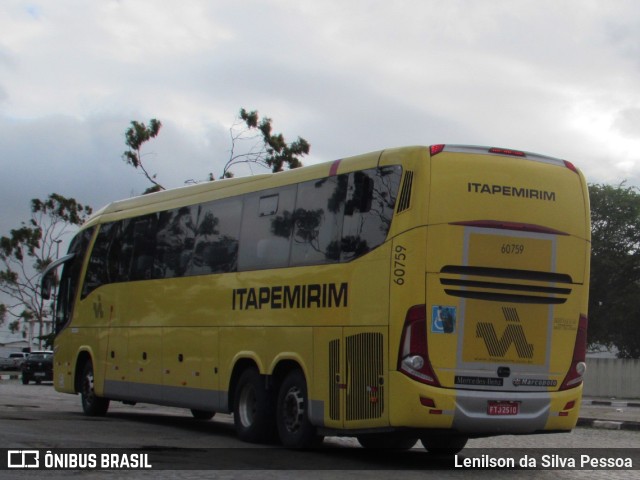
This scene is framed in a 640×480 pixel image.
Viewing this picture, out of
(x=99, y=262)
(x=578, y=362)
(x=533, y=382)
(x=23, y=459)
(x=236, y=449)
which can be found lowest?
(x=236, y=449)

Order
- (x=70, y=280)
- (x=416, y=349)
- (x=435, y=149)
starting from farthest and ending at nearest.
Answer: (x=70, y=280) < (x=435, y=149) < (x=416, y=349)

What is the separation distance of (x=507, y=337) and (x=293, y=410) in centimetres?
317

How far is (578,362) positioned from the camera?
12500 millimetres

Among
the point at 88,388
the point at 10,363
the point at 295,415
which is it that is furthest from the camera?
the point at 10,363

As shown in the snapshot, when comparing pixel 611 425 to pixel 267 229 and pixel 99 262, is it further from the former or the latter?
pixel 99 262

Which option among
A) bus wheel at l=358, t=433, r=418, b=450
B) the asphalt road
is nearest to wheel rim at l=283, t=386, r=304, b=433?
the asphalt road

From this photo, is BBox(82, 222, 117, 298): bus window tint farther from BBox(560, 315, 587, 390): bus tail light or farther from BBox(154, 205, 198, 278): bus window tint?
BBox(560, 315, 587, 390): bus tail light

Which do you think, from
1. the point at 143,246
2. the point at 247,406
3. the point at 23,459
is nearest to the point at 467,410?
the point at 247,406

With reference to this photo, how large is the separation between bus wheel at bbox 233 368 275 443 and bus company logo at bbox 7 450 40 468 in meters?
3.50

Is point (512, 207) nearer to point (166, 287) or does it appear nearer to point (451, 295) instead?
point (451, 295)

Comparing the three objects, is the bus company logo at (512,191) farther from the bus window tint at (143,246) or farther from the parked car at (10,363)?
the parked car at (10,363)

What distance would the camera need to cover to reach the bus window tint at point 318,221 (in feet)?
42.3

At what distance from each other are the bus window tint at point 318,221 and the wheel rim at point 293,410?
1701mm

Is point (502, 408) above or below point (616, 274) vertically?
below
